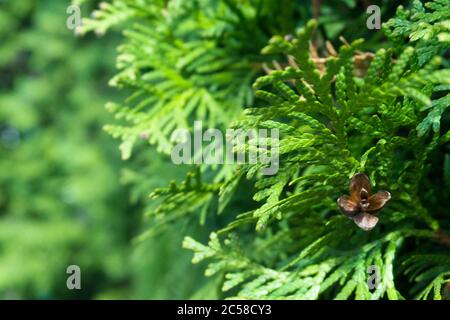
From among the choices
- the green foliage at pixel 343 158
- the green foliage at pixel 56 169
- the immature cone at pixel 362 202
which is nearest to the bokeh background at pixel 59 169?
the green foliage at pixel 56 169

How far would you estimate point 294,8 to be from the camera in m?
1.56

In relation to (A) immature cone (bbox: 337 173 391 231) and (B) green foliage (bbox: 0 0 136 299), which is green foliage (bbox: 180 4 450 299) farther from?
(B) green foliage (bbox: 0 0 136 299)

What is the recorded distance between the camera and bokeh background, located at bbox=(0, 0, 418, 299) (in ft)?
10.4

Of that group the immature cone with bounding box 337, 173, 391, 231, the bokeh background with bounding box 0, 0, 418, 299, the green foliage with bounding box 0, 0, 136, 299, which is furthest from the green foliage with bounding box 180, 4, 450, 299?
the green foliage with bounding box 0, 0, 136, 299

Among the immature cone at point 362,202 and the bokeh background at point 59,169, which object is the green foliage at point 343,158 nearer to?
the immature cone at point 362,202

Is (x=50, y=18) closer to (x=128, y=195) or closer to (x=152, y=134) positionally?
(x=128, y=195)

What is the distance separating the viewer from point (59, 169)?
3.40 m

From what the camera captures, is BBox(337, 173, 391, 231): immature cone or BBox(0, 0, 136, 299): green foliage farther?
BBox(0, 0, 136, 299): green foliage

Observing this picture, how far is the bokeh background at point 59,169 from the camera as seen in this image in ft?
10.4

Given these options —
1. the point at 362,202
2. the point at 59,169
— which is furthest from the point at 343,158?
the point at 59,169

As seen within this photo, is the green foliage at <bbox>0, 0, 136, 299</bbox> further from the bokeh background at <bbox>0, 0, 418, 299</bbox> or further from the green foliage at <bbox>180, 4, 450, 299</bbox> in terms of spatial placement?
the green foliage at <bbox>180, 4, 450, 299</bbox>

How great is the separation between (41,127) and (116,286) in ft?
3.41

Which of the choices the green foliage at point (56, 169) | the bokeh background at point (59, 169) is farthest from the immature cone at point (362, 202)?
the green foliage at point (56, 169)

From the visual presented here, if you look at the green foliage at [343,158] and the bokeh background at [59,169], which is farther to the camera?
the bokeh background at [59,169]
